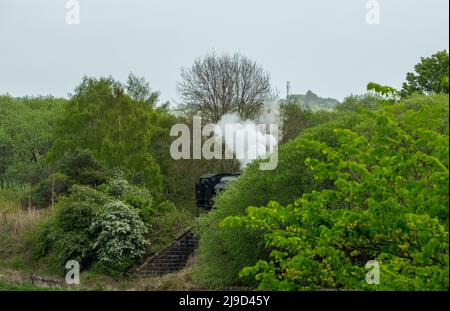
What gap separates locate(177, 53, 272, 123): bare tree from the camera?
6316cm

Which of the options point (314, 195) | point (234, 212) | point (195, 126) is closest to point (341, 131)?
point (314, 195)

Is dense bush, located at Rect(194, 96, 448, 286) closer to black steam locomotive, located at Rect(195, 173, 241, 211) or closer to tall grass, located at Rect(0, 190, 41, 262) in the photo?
tall grass, located at Rect(0, 190, 41, 262)

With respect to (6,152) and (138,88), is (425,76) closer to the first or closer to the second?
(138,88)

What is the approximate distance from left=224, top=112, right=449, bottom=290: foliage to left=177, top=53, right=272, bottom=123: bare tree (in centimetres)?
4497

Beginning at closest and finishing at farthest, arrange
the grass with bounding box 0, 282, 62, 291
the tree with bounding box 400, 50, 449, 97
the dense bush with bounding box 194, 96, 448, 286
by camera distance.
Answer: the grass with bounding box 0, 282, 62, 291 < the dense bush with bounding box 194, 96, 448, 286 < the tree with bounding box 400, 50, 449, 97

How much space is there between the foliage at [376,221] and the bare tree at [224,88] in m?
45.0

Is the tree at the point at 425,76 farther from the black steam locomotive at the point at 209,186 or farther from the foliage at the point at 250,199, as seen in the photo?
the foliage at the point at 250,199

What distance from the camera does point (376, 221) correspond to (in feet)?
52.9

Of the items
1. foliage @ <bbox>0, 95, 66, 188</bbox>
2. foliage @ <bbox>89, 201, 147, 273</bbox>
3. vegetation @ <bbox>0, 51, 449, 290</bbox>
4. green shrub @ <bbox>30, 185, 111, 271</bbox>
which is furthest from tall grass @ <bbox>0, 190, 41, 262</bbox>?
foliage @ <bbox>0, 95, 66, 188</bbox>

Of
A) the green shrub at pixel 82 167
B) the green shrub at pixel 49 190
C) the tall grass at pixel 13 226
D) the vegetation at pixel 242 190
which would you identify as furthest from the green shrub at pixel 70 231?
the green shrub at pixel 82 167

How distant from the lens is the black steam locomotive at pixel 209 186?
159 feet

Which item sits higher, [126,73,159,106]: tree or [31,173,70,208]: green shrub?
[126,73,159,106]: tree

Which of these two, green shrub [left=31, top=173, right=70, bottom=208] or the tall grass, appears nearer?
the tall grass

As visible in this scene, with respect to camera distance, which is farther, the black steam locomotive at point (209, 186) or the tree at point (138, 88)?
the tree at point (138, 88)
